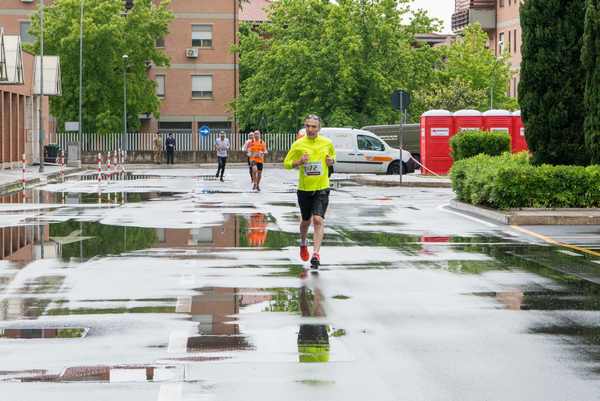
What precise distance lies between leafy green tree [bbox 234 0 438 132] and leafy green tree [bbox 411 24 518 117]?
164 cm

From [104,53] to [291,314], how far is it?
248 feet

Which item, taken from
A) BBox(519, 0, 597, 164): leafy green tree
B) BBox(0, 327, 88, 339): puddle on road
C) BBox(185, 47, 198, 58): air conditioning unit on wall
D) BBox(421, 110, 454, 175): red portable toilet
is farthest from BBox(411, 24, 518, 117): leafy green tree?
BBox(0, 327, 88, 339): puddle on road

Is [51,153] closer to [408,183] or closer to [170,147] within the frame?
[170,147]

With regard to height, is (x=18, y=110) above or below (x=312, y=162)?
above

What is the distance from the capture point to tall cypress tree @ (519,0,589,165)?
26.2 metres

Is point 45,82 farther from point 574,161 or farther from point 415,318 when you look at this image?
point 415,318

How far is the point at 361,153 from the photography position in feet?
164

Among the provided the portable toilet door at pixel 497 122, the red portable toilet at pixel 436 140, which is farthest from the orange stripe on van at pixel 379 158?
the portable toilet door at pixel 497 122

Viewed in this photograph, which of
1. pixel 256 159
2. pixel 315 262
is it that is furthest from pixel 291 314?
pixel 256 159

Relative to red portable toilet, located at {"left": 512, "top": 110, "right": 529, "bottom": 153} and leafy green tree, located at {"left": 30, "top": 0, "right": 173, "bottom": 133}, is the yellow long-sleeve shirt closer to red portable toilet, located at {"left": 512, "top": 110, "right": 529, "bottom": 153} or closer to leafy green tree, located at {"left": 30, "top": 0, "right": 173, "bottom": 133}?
red portable toilet, located at {"left": 512, "top": 110, "right": 529, "bottom": 153}

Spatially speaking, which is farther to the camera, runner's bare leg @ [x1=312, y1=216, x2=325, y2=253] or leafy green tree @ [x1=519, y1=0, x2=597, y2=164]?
leafy green tree @ [x1=519, y1=0, x2=597, y2=164]

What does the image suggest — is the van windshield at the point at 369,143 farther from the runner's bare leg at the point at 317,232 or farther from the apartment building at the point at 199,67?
the apartment building at the point at 199,67

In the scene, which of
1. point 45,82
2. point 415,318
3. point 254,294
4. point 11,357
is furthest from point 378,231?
point 45,82

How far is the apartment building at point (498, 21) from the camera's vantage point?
108125 millimetres
